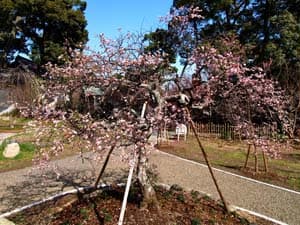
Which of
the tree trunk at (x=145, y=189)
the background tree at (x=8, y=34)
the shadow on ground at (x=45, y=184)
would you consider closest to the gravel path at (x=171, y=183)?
the shadow on ground at (x=45, y=184)

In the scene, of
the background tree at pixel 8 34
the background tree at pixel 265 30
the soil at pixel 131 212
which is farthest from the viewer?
the background tree at pixel 8 34

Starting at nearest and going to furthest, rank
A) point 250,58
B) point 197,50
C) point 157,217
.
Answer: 1. point 157,217
2. point 197,50
3. point 250,58

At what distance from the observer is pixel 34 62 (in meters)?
22.5

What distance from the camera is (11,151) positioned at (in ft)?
27.8

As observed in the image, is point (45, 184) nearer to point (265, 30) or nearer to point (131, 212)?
point (131, 212)

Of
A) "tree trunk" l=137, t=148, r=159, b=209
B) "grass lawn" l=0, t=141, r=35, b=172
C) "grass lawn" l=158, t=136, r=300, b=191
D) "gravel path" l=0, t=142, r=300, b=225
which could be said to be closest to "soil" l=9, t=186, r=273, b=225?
"tree trunk" l=137, t=148, r=159, b=209

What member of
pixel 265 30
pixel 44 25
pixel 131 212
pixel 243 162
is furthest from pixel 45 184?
pixel 44 25

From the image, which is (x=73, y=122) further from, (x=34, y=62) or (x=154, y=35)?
(x=34, y=62)

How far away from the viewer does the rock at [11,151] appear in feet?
27.5

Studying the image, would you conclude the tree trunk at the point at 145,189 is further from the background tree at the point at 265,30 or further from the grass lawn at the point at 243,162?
the background tree at the point at 265,30

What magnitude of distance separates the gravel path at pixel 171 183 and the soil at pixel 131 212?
2.05 ft

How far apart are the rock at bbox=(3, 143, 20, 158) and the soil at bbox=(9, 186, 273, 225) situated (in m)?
4.50

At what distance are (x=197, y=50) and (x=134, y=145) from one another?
5.08 feet

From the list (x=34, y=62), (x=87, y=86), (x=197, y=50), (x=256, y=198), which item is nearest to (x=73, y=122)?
(x=87, y=86)
